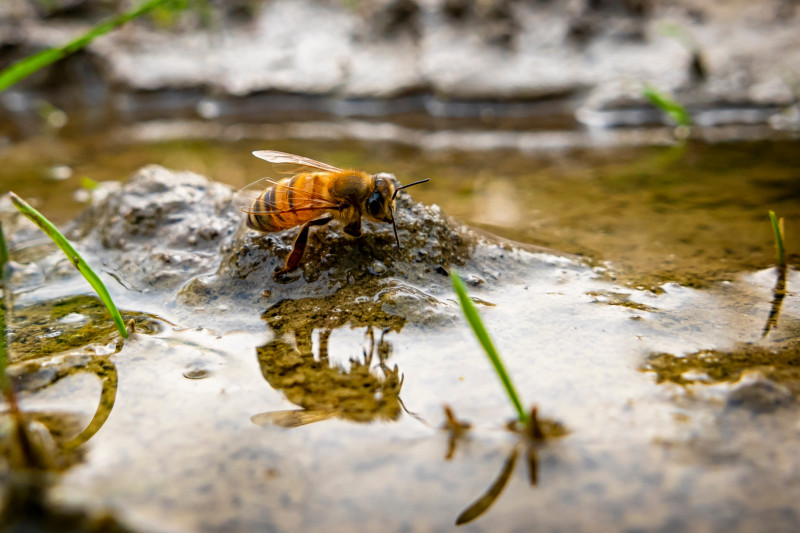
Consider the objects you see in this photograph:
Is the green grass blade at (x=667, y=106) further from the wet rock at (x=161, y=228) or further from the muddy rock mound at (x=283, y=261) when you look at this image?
the wet rock at (x=161, y=228)

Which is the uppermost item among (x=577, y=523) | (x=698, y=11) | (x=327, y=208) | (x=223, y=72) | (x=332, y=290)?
(x=698, y=11)

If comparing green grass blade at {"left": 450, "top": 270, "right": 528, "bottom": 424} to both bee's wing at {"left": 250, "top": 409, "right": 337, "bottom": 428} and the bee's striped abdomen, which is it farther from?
the bee's striped abdomen

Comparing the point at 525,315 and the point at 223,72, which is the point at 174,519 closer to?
the point at 525,315

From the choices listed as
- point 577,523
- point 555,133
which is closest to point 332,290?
point 577,523

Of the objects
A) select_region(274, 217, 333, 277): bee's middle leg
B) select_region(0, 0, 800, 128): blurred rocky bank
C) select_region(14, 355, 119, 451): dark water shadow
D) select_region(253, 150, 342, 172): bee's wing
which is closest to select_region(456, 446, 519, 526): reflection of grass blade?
select_region(14, 355, 119, 451): dark water shadow

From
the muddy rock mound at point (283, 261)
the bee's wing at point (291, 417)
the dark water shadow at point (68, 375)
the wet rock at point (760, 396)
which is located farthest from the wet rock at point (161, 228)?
the wet rock at point (760, 396)
